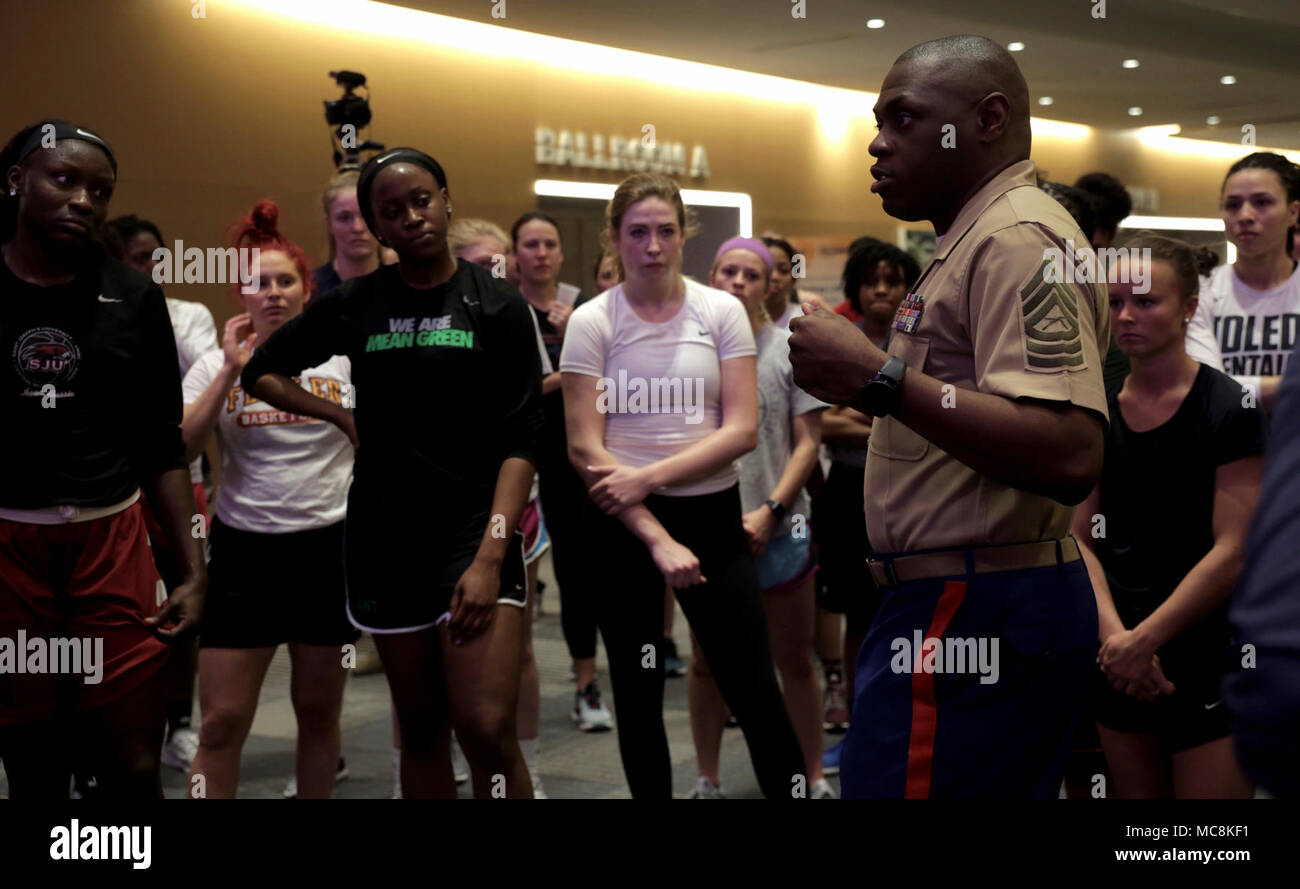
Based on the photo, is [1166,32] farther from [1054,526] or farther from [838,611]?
[1054,526]

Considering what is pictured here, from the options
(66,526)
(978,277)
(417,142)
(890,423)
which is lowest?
(66,526)

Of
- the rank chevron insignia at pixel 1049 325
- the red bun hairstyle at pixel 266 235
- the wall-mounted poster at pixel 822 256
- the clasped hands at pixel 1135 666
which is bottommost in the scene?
the clasped hands at pixel 1135 666

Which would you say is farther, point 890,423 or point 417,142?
point 417,142

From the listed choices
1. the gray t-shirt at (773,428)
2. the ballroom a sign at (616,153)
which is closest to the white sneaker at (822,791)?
the gray t-shirt at (773,428)

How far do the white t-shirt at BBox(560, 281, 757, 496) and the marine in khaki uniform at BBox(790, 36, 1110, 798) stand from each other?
4.37ft

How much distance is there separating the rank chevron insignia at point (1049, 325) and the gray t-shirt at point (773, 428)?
193 cm

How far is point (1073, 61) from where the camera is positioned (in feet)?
22.9

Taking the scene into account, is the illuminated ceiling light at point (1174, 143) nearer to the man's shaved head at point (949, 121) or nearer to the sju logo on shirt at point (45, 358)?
the man's shaved head at point (949, 121)

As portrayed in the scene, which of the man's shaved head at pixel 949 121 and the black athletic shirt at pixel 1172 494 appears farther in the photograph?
the black athletic shirt at pixel 1172 494

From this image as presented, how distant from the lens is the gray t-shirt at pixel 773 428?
3.46 meters

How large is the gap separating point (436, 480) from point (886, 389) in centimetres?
125

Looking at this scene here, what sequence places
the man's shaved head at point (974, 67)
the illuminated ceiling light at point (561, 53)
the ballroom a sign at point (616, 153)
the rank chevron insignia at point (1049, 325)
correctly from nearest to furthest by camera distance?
the rank chevron insignia at point (1049, 325) → the man's shaved head at point (974, 67) → the illuminated ceiling light at point (561, 53) → the ballroom a sign at point (616, 153)
